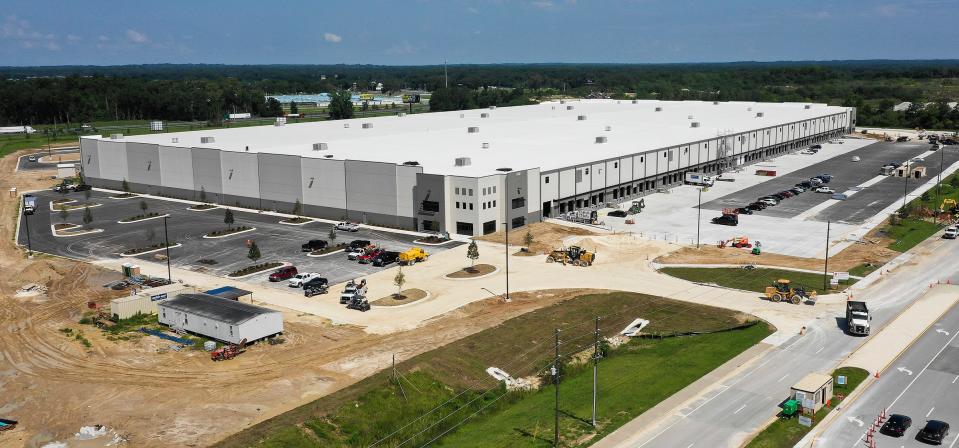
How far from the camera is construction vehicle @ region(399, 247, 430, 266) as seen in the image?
231ft

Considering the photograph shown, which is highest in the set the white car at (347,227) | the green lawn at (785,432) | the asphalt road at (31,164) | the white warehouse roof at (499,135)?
the white warehouse roof at (499,135)

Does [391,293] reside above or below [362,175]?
below

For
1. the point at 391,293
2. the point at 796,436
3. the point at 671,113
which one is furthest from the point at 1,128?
the point at 796,436

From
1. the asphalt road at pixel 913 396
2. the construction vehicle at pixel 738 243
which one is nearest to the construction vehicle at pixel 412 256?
the construction vehicle at pixel 738 243

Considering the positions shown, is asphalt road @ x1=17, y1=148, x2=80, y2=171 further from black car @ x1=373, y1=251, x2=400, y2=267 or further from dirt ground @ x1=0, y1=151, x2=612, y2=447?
black car @ x1=373, y1=251, x2=400, y2=267

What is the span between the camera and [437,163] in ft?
303

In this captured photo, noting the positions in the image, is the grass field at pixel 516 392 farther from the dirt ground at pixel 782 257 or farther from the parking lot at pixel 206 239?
the parking lot at pixel 206 239

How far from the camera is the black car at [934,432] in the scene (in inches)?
1412

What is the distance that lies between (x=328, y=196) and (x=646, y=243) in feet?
120

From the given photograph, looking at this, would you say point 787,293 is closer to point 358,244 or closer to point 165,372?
point 358,244

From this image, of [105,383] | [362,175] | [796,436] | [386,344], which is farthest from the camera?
[362,175]

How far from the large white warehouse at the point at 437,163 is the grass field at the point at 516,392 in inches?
1207

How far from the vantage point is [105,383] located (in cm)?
4428

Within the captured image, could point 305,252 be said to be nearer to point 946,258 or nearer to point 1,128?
point 946,258
